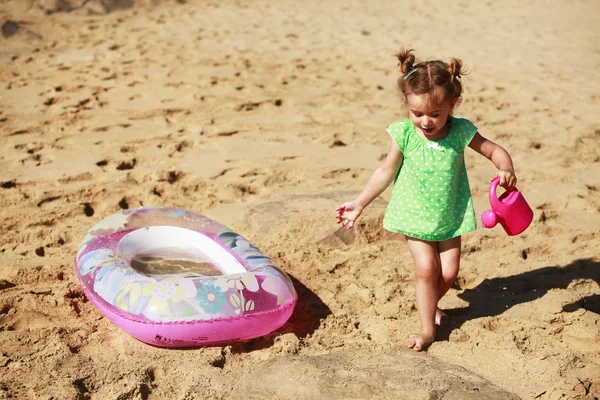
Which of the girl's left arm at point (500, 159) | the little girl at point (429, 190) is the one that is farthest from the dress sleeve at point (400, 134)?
the girl's left arm at point (500, 159)

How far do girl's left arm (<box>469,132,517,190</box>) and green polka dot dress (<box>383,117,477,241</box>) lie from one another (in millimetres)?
63

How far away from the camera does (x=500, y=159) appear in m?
2.97

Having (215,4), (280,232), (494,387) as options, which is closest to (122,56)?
(215,4)

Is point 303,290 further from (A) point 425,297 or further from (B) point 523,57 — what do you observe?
(B) point 523,57

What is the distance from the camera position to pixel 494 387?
8.96ft

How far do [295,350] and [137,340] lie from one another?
713mm

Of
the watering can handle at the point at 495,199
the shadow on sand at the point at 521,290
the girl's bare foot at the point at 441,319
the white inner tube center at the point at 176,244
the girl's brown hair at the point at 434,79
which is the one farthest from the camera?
the white inner tube center at the point at 176,244

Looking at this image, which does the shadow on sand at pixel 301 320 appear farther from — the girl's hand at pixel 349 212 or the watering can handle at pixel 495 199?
the watering can handle at pixel 495 199

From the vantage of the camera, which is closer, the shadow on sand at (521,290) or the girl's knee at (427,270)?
the girl's knee at (427,270)

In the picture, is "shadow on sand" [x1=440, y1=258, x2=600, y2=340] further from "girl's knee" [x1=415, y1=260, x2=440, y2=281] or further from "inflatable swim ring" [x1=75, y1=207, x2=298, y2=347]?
"inflatable swim ring" [x1=75, y1=207, x2=298, y2=347]

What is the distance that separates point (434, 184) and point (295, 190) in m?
1.77

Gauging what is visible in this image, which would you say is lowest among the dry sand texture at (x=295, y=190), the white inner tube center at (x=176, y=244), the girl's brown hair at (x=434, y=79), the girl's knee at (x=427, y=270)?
the dry sand texture at (x=295, y=190)

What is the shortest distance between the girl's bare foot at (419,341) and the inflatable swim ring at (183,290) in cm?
56

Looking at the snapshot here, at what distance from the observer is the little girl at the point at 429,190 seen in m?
3.01
